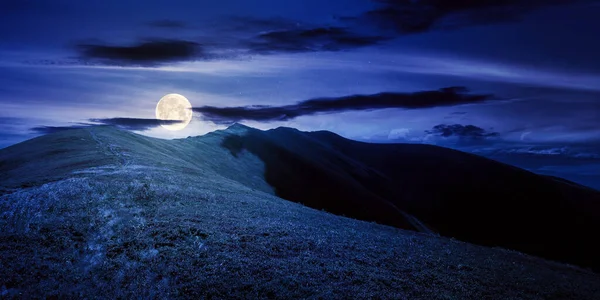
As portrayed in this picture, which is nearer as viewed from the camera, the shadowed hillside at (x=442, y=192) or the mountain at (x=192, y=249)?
the mountain at (x=192, y=249)

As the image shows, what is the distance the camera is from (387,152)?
133 meters

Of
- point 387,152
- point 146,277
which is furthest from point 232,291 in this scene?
point 387,152

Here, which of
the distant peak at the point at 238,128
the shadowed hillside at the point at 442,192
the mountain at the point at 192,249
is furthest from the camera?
the distant peak at the point at 238,128

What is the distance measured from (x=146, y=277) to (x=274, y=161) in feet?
208

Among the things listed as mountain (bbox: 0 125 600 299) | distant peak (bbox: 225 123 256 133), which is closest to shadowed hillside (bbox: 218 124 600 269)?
distant peak (bbox: 225 123 256 133)

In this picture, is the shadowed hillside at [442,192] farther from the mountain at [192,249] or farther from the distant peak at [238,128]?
the mountain at [192,249]

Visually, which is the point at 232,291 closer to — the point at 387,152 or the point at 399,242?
the point at 399,242

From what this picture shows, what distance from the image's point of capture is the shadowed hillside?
69562 mm

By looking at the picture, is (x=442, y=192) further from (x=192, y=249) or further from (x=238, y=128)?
(x=192, y=249)

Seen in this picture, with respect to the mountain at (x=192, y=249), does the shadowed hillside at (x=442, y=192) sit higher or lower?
lower

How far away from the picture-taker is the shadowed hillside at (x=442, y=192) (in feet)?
228

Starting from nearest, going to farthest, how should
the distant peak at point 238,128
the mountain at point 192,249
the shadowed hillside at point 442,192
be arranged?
the mountain at point 192,249 → the shadowed hillside at point 442,192 → the distant peak at point 238,128

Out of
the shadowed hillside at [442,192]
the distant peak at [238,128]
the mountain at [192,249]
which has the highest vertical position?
the distant peak at [238,128]

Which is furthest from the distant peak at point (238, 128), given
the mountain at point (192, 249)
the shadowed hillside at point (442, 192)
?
the mountain at point (192, 249)
